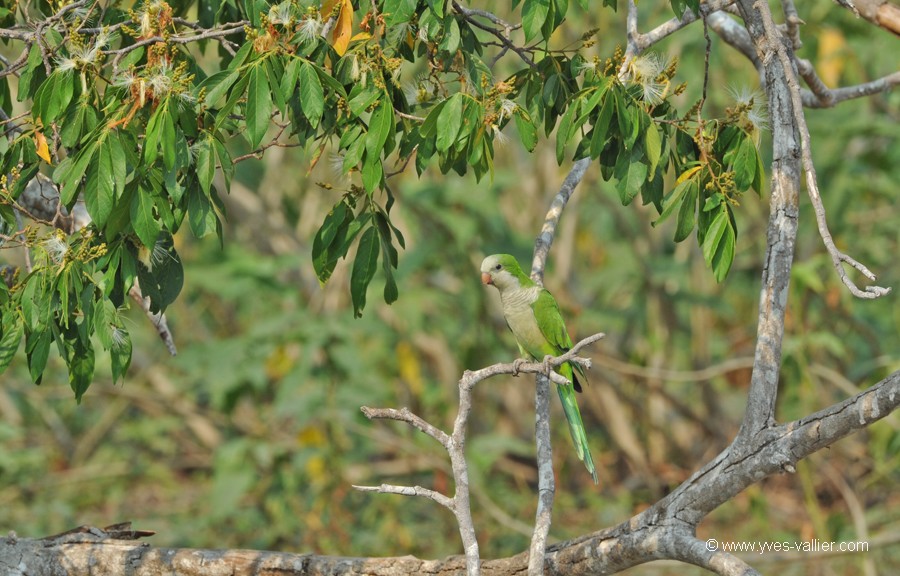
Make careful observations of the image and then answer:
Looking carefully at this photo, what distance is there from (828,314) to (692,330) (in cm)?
124

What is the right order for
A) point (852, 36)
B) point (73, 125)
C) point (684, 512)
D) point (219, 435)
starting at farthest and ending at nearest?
point (219, 435) → point (852, 36) → point (684, 512) → point (73, 125)

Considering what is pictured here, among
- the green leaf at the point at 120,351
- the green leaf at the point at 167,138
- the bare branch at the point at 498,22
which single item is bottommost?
the green leaf at the point at 120,351

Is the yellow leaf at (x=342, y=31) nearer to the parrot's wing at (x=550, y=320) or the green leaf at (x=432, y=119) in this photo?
the green leaf at (x=432, y=119)

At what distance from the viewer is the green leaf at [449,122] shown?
120 inches

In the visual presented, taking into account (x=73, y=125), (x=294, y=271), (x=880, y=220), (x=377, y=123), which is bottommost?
(x=73, y=125)

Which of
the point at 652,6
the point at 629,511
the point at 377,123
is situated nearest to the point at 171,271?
the point at 377,123

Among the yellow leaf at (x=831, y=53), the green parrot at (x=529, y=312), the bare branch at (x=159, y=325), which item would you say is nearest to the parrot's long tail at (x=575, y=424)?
the green parrot at (x=529, y=312)

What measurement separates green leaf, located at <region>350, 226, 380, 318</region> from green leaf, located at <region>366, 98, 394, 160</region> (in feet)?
1.49

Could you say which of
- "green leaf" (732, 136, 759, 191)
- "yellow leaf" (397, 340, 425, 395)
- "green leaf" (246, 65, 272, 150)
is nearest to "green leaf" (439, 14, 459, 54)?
"green leaf" (246, 65, 272, 150)

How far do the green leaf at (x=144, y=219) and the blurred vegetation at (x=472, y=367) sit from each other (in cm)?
459

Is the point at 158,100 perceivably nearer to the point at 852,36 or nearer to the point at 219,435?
the point at 852,36

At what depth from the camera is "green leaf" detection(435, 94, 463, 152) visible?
306 centimetres

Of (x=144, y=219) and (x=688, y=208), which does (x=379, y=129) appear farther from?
(x=688, y=208)

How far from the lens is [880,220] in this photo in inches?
363
